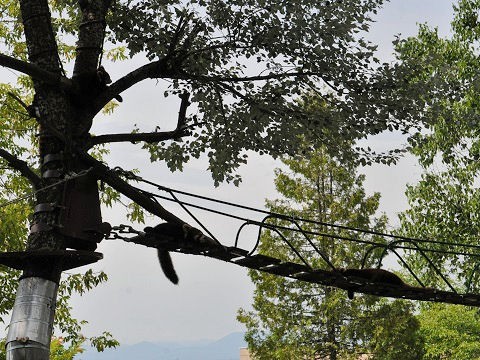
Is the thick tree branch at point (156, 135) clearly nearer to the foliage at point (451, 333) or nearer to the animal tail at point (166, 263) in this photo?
the animal tail at point (166, 263)

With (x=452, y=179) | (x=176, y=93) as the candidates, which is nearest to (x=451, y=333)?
(x=452, y=179)

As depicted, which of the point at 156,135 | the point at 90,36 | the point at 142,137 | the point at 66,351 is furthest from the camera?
the point at 66,351

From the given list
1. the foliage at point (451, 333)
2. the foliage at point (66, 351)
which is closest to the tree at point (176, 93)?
the foliage at point (66, 351)

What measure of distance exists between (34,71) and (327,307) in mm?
15611

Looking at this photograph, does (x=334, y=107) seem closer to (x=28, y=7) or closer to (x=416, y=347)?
(x=28, y=7)

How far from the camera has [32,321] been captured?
340 inches

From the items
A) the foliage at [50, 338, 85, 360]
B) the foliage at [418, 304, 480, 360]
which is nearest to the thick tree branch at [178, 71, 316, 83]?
the foliage at [50, 338, 85, 360]

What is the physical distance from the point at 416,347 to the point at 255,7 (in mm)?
16674

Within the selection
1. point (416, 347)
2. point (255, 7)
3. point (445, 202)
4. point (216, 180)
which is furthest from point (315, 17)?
point (416, 347)

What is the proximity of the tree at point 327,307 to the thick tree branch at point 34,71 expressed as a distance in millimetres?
14184

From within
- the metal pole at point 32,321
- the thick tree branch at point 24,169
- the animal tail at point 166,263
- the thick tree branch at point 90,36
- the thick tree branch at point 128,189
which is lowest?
the metal pole at point 32,321

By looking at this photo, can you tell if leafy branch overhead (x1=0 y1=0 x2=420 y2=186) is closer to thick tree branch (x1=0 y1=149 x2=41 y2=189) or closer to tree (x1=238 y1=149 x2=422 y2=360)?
thick tree branch (x1=0 y1=149 x2=41 y2=189)

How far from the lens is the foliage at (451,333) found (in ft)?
111

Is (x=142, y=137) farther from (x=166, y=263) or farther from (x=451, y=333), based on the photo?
(x=451, y=333)
